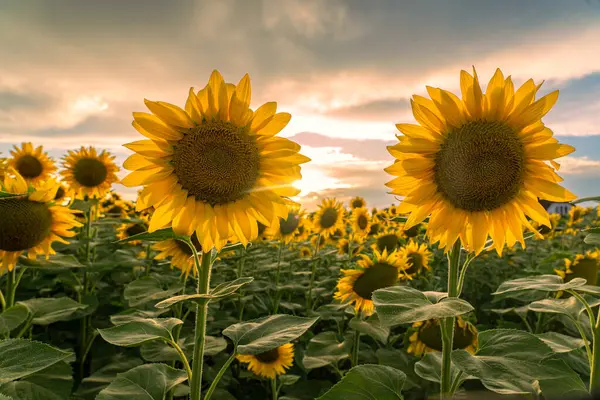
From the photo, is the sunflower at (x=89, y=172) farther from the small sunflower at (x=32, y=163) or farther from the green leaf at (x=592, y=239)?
the green leaf at (x=592, y=239)

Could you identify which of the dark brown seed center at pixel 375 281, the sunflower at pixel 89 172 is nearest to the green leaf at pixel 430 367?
the dark brown seed center at pixel 375 281

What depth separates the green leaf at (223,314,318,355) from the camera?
191 centimetres

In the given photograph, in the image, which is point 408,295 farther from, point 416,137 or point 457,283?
point 416,137

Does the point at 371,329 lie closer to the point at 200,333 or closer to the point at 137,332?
the point at 200,333

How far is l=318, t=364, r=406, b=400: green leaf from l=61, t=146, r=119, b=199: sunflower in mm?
5712

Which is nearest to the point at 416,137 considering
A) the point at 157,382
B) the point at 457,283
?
the point at 457,283

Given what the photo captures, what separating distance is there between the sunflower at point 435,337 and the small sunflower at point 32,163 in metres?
6.35

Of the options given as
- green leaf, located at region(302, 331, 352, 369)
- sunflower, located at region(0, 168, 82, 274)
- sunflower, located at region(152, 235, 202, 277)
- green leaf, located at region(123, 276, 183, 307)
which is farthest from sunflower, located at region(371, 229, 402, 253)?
sunflower, located at region(0, 168, 82, 274)

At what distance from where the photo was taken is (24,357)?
6.00 feet

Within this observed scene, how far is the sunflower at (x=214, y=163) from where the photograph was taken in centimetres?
221

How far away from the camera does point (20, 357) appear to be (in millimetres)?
1829

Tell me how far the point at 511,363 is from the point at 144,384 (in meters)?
1.58

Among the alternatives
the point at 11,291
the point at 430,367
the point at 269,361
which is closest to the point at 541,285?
the point at 430,367

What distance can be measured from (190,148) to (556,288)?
68.1 inches
